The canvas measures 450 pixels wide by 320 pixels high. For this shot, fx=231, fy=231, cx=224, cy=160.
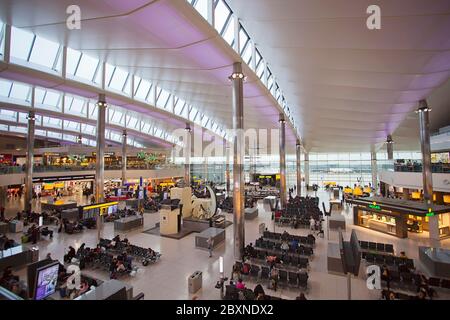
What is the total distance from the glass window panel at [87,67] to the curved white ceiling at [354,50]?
11766 mm

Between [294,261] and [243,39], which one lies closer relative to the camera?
[294,261]

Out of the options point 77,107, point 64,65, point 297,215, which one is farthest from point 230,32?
point 77,107

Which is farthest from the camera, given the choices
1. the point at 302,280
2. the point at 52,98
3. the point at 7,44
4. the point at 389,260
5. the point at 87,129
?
the point at 87,129

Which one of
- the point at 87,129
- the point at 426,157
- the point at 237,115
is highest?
the point at 87,129

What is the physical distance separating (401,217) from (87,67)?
22958 millimetres

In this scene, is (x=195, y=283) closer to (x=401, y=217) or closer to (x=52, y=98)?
(x=401, y=217)

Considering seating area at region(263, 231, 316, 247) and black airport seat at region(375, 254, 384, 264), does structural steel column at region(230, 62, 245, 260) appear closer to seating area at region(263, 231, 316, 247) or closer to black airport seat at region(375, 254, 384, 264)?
seating area at region(263, 231, 316, 247)

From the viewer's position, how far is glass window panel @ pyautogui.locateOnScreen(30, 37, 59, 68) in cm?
1378

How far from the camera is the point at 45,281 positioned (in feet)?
22.4

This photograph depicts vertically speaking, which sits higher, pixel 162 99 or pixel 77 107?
pixel 162 99

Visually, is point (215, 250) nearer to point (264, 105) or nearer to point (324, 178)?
point (264, 105)

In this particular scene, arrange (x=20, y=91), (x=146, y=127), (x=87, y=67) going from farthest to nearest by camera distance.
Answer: (x=146, y=127) → (x=20, y=91) → (x=87, y=67)
